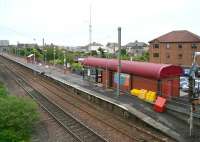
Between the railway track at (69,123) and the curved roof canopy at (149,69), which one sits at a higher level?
the curved roof canopy at (149,69)

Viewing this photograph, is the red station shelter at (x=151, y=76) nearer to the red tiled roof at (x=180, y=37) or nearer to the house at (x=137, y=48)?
the red tiled roof at (x=180, y=37)

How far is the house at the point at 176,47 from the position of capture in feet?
208

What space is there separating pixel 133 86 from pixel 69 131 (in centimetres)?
1182

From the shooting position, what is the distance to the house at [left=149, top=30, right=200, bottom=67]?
6344cm

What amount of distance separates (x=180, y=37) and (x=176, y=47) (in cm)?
238

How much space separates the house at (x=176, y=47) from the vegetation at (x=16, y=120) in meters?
49.8

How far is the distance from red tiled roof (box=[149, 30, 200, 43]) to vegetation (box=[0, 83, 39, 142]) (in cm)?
5024

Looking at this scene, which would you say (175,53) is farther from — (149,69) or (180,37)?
(149,69)

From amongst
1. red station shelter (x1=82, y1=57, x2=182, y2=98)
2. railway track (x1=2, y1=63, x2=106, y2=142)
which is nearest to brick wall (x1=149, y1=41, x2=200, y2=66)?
red station shelter (x1=82, y1=57, x2=182, y2=98)

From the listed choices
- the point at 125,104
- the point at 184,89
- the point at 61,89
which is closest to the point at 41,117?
the point at 125,104

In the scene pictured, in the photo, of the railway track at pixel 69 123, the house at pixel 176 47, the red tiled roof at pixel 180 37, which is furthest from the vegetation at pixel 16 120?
the red tiled roof at pixel 180 37

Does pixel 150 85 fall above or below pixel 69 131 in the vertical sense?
above

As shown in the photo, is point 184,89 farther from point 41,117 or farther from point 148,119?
point 41,117

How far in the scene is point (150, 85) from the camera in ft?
86.5
